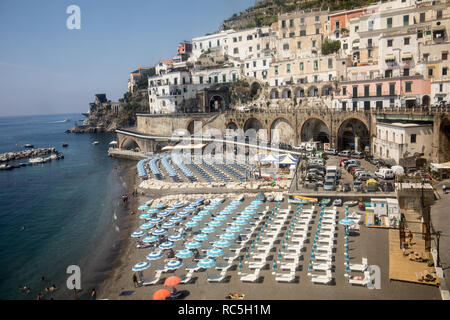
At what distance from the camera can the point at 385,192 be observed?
1109 inches

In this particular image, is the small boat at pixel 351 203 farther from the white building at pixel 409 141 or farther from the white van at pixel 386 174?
the white building at pixel 409 141

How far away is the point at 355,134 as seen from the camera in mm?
47062

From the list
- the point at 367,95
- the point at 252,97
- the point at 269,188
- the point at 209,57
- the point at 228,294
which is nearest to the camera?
the point at 228,294

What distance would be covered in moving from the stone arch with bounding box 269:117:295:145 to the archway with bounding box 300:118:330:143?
1748mm

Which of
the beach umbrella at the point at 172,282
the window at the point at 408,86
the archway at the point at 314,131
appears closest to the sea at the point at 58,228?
the beach umbrella at the point at 172,282

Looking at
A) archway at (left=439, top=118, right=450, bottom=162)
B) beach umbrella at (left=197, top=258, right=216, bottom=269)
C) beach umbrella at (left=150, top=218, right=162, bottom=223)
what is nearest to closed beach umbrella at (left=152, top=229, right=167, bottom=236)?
beach umbrella at (left=150, top=218, right=162, bottom=223)

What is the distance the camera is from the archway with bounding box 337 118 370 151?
46.0 m

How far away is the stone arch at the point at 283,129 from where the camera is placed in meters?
52.2

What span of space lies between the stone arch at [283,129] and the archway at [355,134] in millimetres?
7413

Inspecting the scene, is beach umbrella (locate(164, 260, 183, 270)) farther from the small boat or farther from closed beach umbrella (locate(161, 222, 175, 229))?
the small boat

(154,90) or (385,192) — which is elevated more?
(154,90)

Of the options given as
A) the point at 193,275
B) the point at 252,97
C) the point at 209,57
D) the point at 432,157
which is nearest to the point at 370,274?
the point at 193,275

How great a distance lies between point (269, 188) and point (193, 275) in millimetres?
17015
